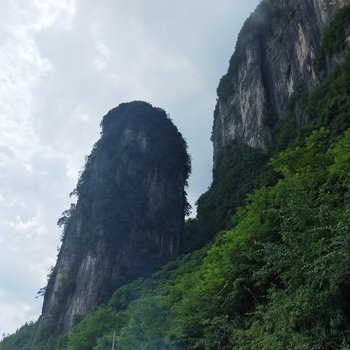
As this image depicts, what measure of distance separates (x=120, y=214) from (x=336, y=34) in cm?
3171

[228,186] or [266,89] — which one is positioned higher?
[266,89]

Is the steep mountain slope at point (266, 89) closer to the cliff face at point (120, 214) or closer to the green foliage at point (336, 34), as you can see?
the green foliage at point (336, 34)

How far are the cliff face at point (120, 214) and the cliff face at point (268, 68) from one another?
9.11 m

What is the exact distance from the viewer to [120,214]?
178 ft

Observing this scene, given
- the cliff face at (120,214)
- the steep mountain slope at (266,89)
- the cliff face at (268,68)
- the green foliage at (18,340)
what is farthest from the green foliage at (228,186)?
the green foliage at (18,340)

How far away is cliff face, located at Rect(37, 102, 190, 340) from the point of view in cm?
4844

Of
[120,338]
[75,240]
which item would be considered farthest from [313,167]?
[75,240]

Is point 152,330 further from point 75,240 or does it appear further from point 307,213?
point 75,240

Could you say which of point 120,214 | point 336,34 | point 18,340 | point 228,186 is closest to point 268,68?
point 228,186

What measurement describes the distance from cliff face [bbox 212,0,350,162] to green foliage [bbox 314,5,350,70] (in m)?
0.80

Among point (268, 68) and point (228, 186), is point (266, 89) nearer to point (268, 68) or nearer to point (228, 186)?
point (268, 68)

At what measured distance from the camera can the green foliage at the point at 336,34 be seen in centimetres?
3069

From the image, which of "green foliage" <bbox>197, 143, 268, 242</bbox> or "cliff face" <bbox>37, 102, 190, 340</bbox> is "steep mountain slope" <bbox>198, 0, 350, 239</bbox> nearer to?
"green foliage" <bbox>197, 143, 268, 242</bbox>

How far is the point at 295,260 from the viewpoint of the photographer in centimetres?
1130
